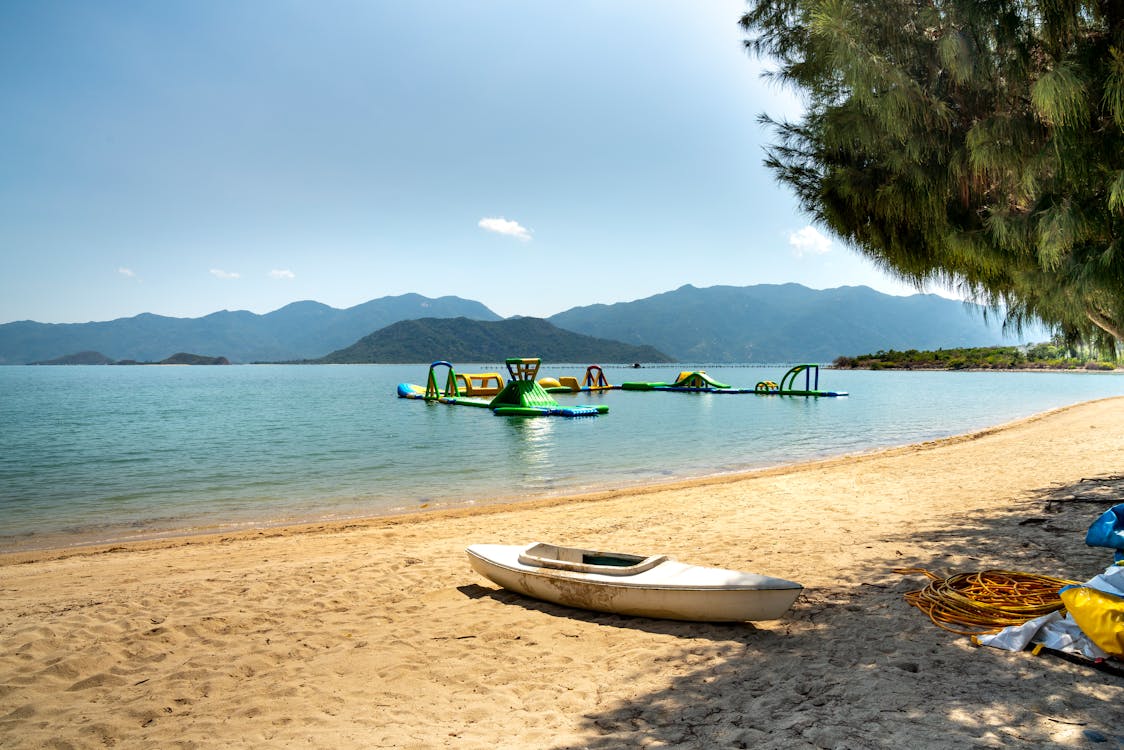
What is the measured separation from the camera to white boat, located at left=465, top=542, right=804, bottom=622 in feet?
14.3

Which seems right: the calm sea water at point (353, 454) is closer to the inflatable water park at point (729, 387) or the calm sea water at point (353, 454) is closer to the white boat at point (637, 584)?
the white boat at point (637, 584)

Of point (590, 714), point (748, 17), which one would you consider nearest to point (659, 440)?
point (748, 17)

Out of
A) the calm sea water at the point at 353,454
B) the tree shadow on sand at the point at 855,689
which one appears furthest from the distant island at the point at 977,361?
the tree shadow on sand at the point at 855,689

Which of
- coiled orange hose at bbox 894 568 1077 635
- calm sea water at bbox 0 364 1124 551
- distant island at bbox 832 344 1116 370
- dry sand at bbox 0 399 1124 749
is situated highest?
distant island at bbox 832 344 1116 370

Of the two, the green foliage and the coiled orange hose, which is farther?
the coiled orange hose

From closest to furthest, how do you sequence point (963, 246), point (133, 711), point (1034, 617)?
point (133, 711) < point (1034, 617) < point (963, 246)

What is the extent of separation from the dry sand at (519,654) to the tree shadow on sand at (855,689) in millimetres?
15

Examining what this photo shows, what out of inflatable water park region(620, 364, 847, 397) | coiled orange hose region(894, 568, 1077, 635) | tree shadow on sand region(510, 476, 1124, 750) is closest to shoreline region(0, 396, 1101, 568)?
tree shadow on sand region(510, 476, 1124, 750)

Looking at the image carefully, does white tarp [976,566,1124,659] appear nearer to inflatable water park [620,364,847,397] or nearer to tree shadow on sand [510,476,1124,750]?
tree shadow on sand [510,476,1124,750]

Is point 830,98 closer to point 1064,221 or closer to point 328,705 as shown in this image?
point 1064,221

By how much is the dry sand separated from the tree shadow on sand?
1 cm

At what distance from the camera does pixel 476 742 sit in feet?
10.3

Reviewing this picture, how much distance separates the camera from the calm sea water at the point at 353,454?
11008 mm

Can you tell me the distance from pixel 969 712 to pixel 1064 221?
10.4ft
